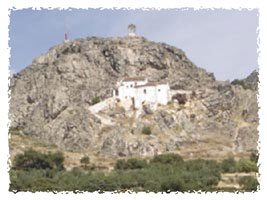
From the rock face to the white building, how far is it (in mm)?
972

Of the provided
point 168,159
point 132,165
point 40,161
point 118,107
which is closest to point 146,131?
point 118,107

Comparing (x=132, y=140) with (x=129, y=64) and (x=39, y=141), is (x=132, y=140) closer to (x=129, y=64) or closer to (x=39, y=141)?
(x=39, y=141)

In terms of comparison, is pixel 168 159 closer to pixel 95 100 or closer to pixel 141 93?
pixel 141 93

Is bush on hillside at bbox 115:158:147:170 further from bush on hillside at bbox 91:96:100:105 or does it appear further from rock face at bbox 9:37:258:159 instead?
bush on hillside at bbox 91:96:100:105

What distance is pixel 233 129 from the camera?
4184cm

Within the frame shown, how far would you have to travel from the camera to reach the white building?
4347cm

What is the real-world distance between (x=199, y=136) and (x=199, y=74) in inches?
460

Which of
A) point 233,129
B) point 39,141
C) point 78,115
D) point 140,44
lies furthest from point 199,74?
point 39,141

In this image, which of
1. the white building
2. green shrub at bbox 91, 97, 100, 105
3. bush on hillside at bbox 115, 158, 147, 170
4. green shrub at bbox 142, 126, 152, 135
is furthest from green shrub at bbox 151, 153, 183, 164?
green shrub at bbox 91, 97, 100, 105

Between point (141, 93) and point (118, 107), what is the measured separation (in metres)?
2.34

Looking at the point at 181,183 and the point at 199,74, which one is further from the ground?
the point at 199,74

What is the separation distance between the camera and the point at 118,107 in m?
43.9
